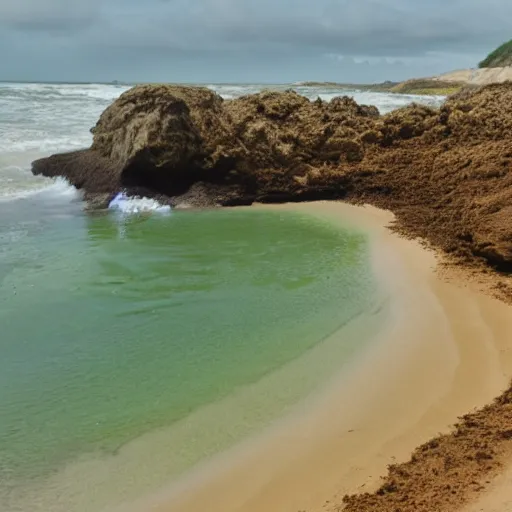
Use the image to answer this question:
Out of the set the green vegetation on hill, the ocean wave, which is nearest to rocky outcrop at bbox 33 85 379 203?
the ocean wave

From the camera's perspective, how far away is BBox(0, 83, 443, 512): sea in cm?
395

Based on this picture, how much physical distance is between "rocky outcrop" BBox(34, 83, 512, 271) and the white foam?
237 mm

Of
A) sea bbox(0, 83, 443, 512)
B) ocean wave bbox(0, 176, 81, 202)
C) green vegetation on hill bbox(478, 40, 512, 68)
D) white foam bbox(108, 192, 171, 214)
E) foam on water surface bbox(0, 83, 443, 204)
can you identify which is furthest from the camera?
green vegetation on hill bbox(478, 40, 512, 68)

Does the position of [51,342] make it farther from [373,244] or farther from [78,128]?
[78,128]

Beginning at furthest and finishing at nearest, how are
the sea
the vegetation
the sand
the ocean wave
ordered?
1. the vegetation
2. the ocean wave
3. the sea
4. the sand

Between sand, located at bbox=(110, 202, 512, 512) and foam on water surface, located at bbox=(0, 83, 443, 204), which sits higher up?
foam on water surface, located at bbox=(0, 83, 443, 204)

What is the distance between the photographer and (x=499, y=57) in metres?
44.1

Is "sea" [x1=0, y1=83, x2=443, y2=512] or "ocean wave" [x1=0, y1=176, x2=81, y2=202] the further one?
"ocean wave" [x1=0, y1=176, x2=81, y2=202]

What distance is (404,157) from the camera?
37.0 feet

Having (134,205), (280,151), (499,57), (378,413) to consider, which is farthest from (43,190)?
(499,57)

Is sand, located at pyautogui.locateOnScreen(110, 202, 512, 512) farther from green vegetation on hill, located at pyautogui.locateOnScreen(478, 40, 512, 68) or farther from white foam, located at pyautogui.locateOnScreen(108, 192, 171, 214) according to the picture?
green vegetation on hill, located at pyautogui.locateOnScreen(478, 40, 512, 68)

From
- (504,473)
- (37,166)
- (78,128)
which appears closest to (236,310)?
(504,473)

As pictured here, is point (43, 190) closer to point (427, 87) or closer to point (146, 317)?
point (146, 317)

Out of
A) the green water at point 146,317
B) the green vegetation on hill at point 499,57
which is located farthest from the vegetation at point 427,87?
the green water at point 146,317
